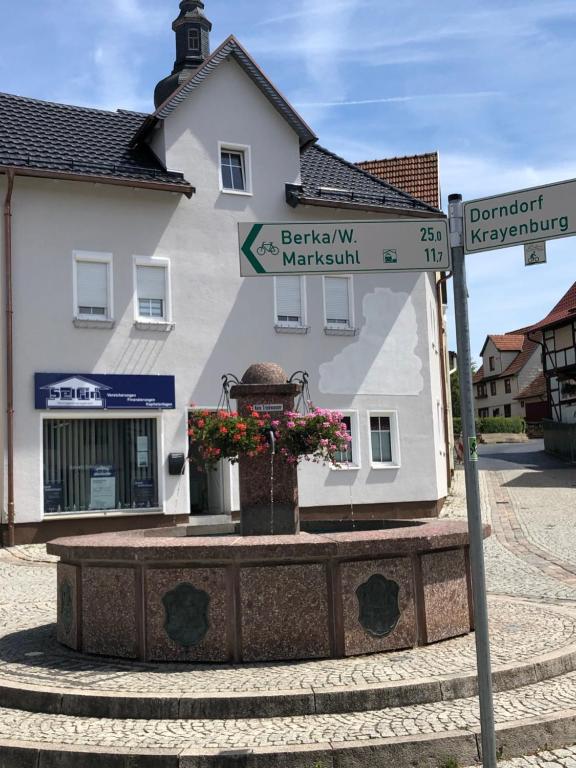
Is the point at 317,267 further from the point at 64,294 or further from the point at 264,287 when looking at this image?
the point at 264,287

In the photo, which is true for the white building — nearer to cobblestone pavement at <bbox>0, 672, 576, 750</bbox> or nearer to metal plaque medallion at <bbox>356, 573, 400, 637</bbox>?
metal plaque medallion at <bbox>356, 573, 400, 637</bbox>

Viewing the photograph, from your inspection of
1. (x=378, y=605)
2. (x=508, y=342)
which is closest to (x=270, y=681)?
(x=378, y=605)

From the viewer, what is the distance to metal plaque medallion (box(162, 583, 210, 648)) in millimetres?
6320

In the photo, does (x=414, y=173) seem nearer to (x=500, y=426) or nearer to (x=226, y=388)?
(x=226, y=388)

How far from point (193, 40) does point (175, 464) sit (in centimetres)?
1263

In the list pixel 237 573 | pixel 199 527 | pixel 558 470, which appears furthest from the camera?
pixel 558 470

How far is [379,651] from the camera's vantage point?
646 cm

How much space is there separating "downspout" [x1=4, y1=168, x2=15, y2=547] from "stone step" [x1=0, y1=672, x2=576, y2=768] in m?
10.7

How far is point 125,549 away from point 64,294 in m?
11.3

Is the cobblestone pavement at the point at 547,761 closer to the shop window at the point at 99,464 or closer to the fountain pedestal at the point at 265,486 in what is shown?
the fountain pedestal at the point at 265,486

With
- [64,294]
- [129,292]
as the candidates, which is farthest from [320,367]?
[64,294]

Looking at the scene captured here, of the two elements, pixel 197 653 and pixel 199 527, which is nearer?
pixel 197 653

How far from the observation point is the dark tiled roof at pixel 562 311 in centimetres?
4383

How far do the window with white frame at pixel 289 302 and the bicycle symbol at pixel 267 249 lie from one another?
14762 mm
